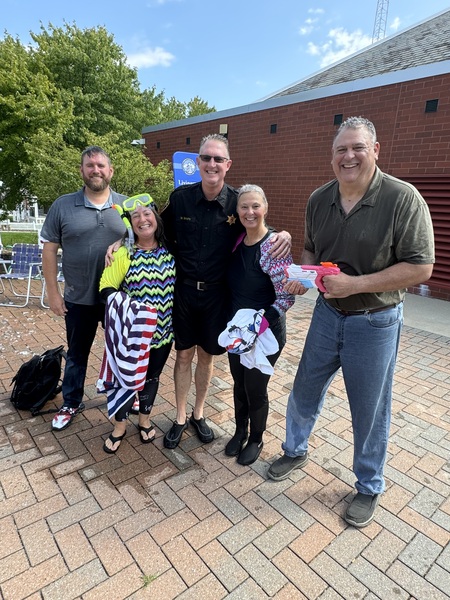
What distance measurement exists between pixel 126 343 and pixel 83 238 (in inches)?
34.8

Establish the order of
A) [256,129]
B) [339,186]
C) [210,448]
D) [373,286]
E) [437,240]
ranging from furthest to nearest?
1. [256,129]
2. [437,240]
3. [210,448]
4. [339,186]
5. [373,286]

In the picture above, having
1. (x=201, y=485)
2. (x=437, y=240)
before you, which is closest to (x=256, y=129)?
(x=437, y=240)

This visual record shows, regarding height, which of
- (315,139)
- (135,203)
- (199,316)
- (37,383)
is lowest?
(37,383)

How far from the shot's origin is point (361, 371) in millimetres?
2029

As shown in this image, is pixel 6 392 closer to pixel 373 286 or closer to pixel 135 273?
pixel 135 273

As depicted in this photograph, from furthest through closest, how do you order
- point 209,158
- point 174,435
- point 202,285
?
point 174,435, point 202,285, point 209,158

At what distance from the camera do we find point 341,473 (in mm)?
2533

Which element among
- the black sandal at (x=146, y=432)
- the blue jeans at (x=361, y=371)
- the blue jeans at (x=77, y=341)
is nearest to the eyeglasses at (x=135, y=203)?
the blue jeans at (x=77, y=341)

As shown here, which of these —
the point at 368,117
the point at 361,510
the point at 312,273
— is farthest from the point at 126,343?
the point at 368,117

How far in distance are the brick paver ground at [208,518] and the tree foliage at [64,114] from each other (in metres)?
6.92

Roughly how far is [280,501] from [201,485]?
0.50 meters

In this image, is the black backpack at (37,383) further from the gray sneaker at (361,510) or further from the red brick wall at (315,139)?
the red brick wall at (315,139)

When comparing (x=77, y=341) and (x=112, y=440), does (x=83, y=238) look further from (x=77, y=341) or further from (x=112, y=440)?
(x=112, y=440)

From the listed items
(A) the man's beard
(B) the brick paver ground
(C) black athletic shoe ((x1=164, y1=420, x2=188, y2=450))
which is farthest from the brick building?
(A) the man's beard
